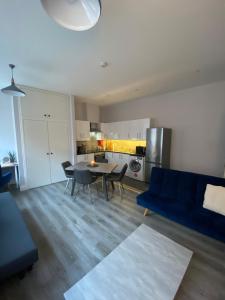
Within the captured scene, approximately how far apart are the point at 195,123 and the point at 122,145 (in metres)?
2.82

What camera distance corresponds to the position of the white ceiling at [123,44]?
148 cm

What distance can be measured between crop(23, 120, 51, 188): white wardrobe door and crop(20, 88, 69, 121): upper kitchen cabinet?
0.73ft

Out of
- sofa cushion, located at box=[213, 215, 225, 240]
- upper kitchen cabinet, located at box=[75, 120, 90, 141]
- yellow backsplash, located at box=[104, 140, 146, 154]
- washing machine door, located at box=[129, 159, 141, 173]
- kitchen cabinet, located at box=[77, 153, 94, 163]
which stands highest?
→ upper kitchen cabinet, located at box=[75, 120, 90, 141]

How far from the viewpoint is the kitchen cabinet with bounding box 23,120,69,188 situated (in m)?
3.96

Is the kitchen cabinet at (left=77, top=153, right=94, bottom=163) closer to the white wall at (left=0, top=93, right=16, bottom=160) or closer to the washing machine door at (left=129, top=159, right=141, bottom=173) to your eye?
the washing machine door at (left=129, top=159, right=141, bottom=173)

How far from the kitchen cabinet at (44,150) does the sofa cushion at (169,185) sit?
3307 millimetres

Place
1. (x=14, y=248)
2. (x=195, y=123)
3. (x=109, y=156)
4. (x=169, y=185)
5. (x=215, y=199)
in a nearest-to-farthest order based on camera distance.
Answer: (x=14, y=248), (x=215, y=199), (x=169, y=185), (x=195, y=123), (x=109, y=156)

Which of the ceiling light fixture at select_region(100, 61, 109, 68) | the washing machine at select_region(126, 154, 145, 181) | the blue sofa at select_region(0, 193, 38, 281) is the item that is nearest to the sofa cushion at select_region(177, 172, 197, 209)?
the washing machine at select_region(126, 154, 145, 181)

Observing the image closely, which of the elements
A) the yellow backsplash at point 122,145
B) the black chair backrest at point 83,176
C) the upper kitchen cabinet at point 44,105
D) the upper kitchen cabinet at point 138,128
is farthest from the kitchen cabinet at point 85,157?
the black chair backrest at point 83,176

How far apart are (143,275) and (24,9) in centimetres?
315

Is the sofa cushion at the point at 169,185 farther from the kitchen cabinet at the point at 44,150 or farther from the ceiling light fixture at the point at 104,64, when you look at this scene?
the kitchen cabinet at the point at 44,150

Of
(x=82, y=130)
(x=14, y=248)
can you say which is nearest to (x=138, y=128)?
(x=82, y=130)

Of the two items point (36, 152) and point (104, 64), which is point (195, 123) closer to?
point (104, 64)

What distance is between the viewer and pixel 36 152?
407 cm
